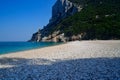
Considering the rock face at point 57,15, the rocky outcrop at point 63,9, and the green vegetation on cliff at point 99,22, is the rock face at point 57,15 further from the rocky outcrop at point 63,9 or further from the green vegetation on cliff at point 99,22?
the green vegetation on cliff at point 99,22

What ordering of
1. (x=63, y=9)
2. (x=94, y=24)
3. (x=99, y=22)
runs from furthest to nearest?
(x=63, y=9)
(x=99, y=22)
(x=94, y=24)

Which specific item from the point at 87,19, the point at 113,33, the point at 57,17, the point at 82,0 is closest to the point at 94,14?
the point at 87,19

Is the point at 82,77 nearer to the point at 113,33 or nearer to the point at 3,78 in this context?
the point at 3,78

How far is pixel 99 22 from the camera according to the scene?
108 meters

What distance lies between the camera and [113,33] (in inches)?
3575

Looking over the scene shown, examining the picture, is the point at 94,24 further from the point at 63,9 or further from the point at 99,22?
the point at 63,9

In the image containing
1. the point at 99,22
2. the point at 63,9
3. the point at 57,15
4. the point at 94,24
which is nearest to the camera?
the point at 94,24

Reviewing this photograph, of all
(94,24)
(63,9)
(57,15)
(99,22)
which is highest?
(63,9)

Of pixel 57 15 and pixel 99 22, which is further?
pixel 57 15

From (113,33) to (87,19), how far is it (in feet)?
99.3

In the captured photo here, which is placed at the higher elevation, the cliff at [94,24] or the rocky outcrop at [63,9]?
the rocky outcrop at [63,9]

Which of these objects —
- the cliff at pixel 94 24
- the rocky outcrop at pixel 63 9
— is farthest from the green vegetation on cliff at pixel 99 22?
the rocky outcrop at pixel 63 9

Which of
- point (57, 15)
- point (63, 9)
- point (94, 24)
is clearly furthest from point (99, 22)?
point (57, 15)

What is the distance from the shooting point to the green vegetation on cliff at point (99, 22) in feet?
309
